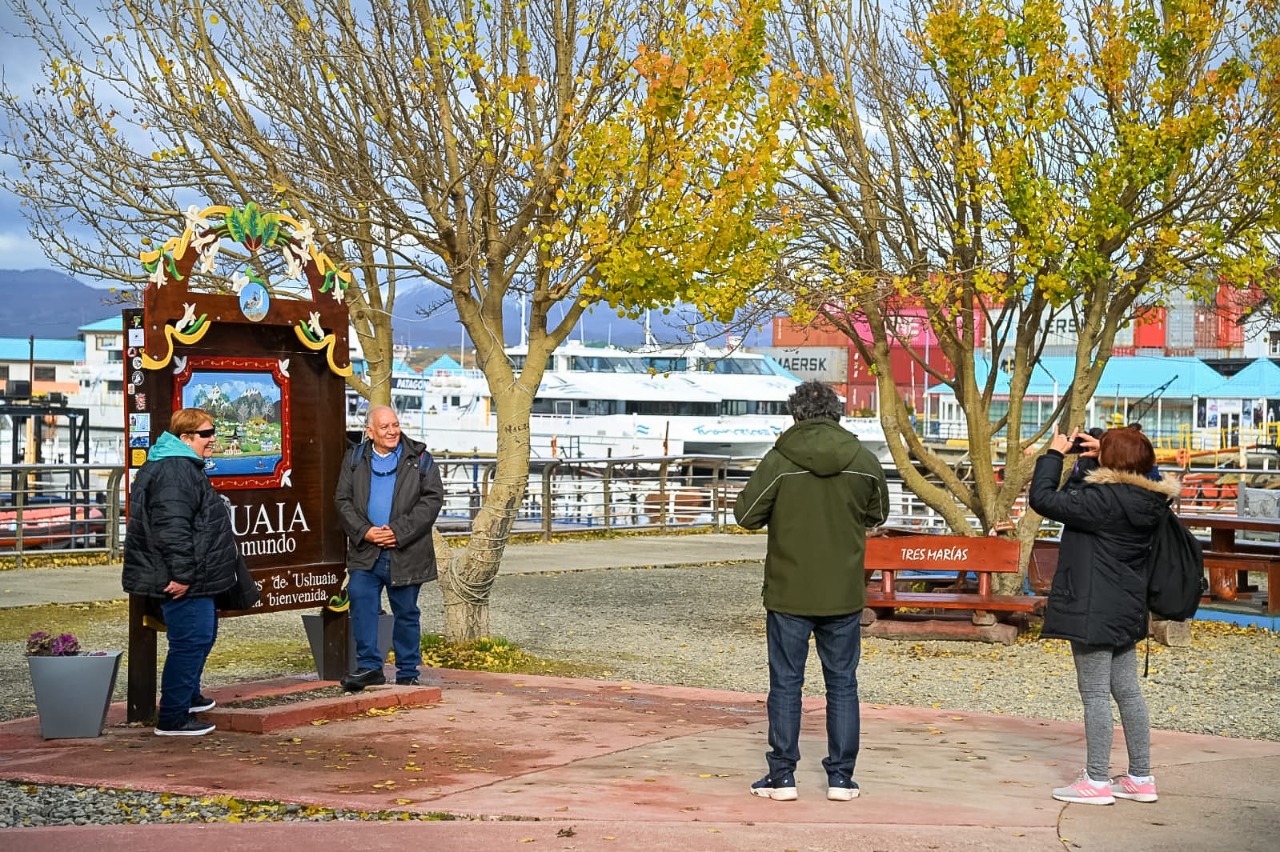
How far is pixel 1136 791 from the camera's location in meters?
6.70

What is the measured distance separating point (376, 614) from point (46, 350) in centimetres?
12745

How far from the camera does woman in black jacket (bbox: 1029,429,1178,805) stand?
6609 millimetres

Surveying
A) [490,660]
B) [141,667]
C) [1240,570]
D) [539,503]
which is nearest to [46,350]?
[539,503]

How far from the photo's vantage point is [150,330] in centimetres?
834

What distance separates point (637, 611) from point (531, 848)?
9.40 m

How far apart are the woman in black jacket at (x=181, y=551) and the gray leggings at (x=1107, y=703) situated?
4200 millimetres

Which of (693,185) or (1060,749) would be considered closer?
(1060,749)

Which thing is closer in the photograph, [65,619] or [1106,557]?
[1106,557]

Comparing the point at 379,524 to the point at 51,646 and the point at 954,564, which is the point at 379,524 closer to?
the point at 51,646

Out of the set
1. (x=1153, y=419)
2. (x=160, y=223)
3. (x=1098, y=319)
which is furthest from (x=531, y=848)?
(x=1153, y=419)

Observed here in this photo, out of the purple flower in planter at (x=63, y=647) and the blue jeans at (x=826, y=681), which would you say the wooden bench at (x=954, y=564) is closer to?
the blue jeans at (x=826, y=681)

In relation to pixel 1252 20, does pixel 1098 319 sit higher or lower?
lower

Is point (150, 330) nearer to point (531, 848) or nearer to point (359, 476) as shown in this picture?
point (359, 476)

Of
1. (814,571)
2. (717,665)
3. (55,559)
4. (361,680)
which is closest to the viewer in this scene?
(814,571)
